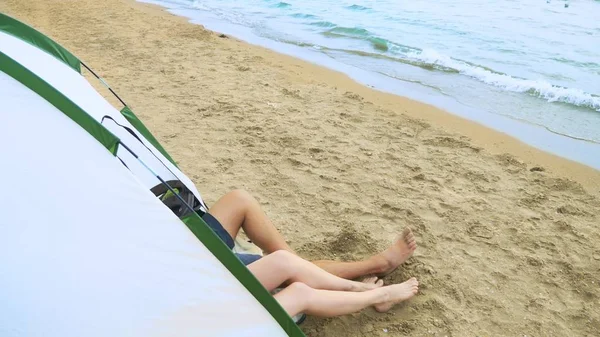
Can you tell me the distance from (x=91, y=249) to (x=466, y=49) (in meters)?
8.77

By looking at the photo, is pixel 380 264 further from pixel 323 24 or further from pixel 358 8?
pixel 358 8

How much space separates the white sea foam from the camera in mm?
6641

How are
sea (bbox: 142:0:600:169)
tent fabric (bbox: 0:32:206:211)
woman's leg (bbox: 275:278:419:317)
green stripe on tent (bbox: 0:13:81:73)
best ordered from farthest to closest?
sea (bbox: 142:0:600:169) → green stripe on tent (bbox: 0:13:81:73) → tent fabric (bbox: 0:32:206:211) → woman's leg (bbox: 275:278:419:317)

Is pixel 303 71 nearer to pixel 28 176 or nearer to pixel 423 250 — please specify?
pixel 423 250

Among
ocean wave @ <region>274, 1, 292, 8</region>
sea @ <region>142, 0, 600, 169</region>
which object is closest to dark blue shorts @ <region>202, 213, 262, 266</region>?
sea @ <region>142, 0, 600, 169</region>

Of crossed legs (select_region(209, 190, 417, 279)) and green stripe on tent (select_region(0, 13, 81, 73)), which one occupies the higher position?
green stripe on tent (select_region(0, 13, 81, 73))

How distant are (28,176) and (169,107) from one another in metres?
4.04

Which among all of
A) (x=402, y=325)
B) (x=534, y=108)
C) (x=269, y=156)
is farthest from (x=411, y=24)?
(x=402, y=325)

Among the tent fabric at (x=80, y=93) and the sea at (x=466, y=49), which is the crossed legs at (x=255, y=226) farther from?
the sea at (x=466, y=49)

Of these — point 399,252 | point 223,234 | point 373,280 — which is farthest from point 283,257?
point 399,252

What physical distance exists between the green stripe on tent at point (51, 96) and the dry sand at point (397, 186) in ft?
5.17

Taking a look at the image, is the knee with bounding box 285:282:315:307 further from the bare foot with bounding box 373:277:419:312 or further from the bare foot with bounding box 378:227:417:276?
the bare foot with bounding box 378:227:417:276

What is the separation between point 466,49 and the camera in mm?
9305

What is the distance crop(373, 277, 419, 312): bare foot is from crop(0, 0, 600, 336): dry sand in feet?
0.25
